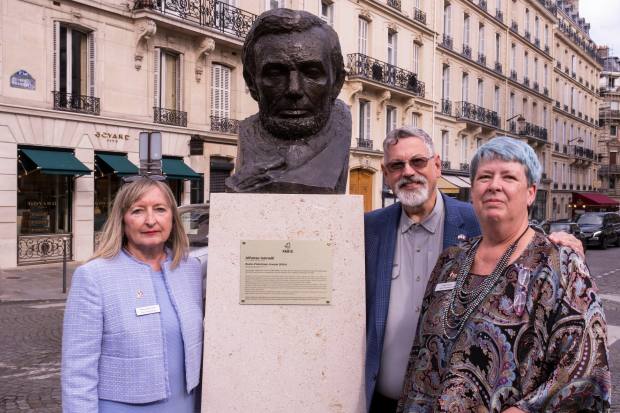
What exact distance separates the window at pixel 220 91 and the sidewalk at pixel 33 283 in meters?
6.60

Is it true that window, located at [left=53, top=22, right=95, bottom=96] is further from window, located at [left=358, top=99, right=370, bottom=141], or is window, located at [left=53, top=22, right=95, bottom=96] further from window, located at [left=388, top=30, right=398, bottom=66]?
window, located at [left=388, top=30, right=398, bottom=66]

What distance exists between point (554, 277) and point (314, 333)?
4.81 feet

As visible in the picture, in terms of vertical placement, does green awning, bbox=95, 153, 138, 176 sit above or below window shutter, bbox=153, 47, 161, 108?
below

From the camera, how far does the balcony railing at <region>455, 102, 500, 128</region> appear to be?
30.6m

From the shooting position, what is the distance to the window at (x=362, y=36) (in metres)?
23.8

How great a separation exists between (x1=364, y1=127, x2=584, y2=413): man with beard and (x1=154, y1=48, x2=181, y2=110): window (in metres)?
14.8

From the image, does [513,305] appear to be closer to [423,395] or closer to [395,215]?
[423,395]

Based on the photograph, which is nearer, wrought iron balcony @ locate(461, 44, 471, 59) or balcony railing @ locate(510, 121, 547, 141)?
wrought iron balcony @ locate(461, 44, 471, 59)

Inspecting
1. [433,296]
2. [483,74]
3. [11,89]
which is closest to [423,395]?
[433,296]

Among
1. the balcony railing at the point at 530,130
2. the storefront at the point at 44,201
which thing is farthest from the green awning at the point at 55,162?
the balcony railing at the point at 530,130

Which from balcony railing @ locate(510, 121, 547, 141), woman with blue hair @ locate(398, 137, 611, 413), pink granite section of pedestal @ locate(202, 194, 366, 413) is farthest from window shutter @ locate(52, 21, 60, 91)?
balcony railing @ locate(510, 121, 547, 141)

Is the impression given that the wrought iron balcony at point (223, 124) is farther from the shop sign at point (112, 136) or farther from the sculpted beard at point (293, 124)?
the sculpted beard at point (293, 124)

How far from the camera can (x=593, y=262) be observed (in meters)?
18.2

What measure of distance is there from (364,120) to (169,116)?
9759 millimetres
